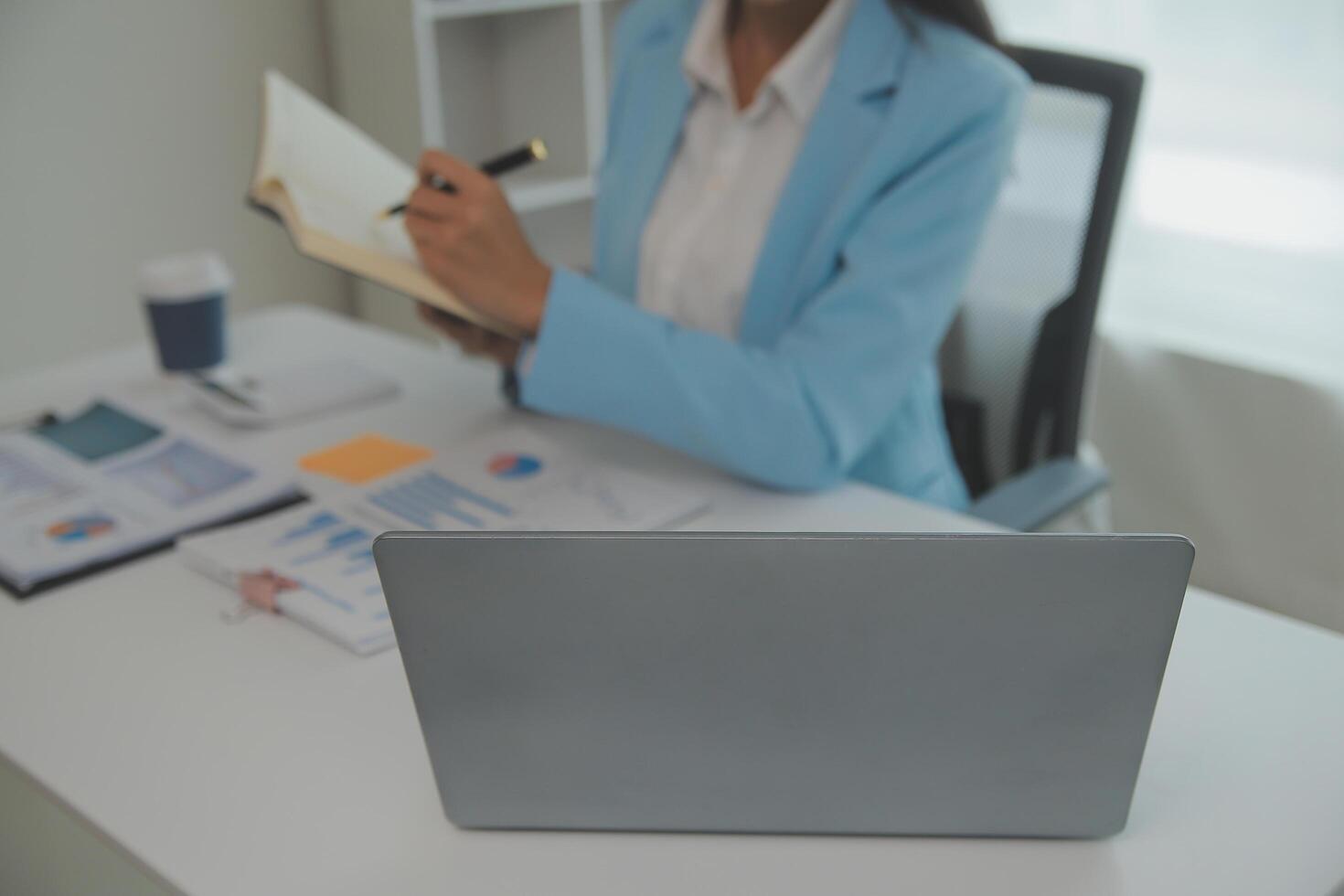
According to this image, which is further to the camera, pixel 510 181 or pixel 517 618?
→ pixel 510 181

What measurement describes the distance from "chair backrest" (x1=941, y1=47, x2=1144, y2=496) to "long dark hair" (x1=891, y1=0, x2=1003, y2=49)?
0.14 m

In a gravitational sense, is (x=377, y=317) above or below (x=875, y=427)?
below

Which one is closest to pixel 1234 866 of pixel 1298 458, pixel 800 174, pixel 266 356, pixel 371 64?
pixel 800 174

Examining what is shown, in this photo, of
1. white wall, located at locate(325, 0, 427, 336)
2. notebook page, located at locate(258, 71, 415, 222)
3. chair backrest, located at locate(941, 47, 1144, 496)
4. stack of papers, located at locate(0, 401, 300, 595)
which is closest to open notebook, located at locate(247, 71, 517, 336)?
notebook page, located at locate(258, 71, 415, 222)

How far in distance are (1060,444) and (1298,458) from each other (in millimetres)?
703

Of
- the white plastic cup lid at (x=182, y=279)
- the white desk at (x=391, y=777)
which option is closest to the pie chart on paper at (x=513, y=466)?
the white desk at (x=391, y=777)

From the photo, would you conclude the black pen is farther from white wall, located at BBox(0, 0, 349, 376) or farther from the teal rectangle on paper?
white wall, located at BBox(0, 0, 349, 376)

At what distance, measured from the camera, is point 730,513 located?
1.12 m

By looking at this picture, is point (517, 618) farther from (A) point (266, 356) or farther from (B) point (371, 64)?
(B) point (371, 64)

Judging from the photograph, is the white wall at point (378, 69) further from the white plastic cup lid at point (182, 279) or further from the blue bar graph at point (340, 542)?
the blue bar graph at point (340, 542)

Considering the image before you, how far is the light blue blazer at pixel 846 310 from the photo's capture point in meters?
1.13

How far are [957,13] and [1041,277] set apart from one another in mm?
314

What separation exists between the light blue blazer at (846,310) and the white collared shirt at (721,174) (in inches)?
1.8

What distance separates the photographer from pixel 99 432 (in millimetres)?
1272
